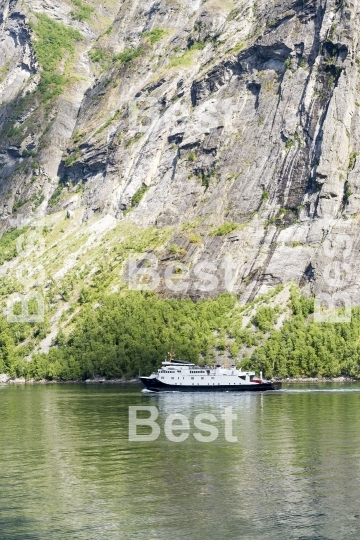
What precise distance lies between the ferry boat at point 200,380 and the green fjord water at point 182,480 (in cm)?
4199

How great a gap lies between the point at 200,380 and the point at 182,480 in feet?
266

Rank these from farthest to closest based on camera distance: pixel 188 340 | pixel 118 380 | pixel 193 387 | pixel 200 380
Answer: pixel 118 380 < pixel 188 340 < pixel 200 380 < pixel 193 387

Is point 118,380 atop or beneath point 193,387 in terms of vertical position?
atop

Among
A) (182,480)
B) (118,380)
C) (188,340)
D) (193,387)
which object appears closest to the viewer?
(182,480)

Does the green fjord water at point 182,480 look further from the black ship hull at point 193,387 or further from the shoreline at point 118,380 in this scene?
the shoreline at point 118,380

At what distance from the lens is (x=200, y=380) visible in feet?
443

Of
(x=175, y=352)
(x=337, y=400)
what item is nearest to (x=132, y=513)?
(x=337, y=400)

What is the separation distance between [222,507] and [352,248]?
13411cm

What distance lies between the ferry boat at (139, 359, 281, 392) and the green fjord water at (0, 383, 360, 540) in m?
42.0

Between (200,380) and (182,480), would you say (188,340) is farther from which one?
(182,480)

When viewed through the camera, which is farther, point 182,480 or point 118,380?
point 118,380

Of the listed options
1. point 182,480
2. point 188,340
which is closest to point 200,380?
point 188,340

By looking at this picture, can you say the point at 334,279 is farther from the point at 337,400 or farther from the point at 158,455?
the point at 158,455

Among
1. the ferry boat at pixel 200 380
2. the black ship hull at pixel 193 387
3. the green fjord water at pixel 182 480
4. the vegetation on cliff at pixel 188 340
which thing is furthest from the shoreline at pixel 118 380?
the green fjord water at pixel 182 480
